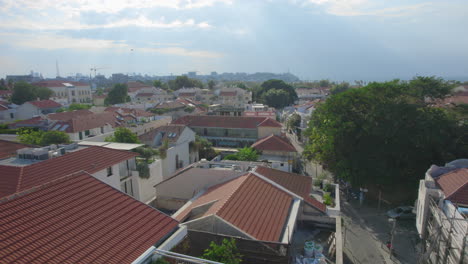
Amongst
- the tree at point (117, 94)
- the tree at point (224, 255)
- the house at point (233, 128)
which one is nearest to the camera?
the tree at point (224, 255)

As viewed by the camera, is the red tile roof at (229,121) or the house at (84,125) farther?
the red tile roof at (229,121)

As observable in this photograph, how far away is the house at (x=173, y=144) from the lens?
109 feet

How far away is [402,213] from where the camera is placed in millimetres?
27453

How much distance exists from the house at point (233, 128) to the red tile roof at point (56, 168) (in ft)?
96.8

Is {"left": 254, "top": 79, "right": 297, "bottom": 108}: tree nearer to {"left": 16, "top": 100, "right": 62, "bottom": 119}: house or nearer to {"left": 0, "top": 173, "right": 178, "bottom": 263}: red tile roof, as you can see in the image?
{"left": 16, "top": 100, "right": 62, "bottom": 119}: house

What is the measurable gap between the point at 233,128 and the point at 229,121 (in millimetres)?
1789

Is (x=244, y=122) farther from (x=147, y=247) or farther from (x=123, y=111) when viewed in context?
(x=147, y=247)

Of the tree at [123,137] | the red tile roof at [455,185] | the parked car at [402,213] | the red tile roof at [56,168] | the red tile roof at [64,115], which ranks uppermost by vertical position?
the red tile roof at [64,115]

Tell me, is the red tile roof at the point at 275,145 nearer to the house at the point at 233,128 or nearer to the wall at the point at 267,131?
the wall at the point at 267,131

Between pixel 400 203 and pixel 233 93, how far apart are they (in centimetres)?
6786

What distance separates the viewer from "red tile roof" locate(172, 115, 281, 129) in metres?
48.8

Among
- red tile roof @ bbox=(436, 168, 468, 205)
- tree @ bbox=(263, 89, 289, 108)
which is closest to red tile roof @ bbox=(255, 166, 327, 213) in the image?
red tile roof @ bbox=(436, 168, 468, 205)

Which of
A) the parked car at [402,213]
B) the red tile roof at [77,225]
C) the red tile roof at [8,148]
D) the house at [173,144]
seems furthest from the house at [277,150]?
the red tile roof at [77,225]

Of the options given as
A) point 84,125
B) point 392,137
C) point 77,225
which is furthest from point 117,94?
point 77,225
